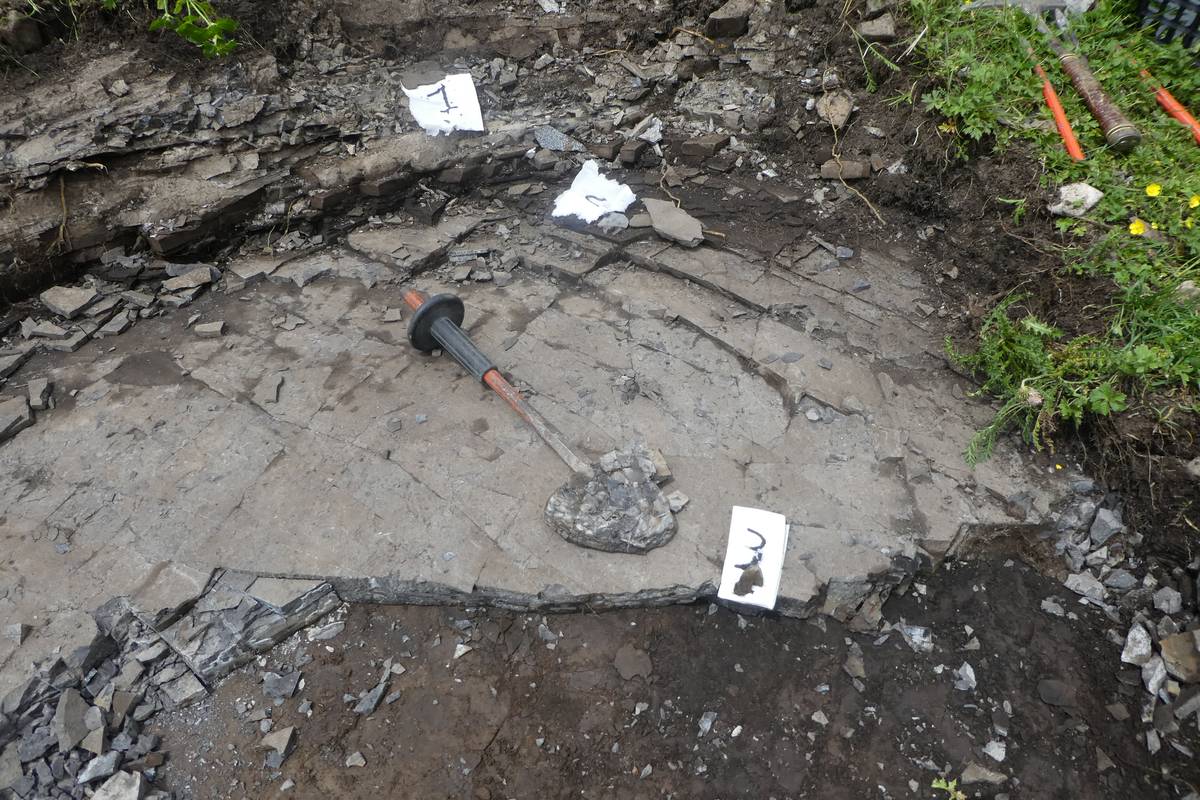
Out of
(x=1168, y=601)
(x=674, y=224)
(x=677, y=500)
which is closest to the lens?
(x=1168, y=601)

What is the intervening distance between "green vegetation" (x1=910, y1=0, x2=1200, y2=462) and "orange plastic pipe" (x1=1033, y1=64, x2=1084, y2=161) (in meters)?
0.04

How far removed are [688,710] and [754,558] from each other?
0.61m

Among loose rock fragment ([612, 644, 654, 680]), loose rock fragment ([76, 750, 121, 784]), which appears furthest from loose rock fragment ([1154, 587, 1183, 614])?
loose rock fragment ([76, 750, 121, 784])

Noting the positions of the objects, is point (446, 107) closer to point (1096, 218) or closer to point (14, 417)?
point (14, 417)

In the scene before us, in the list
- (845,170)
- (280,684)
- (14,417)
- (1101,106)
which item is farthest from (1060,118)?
(14,417)

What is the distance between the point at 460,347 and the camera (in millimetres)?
3252

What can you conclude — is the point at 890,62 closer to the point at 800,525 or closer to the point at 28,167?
the point at 800,525

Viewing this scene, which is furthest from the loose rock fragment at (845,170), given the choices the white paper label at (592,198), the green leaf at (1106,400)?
the green leaf at (1106,400)

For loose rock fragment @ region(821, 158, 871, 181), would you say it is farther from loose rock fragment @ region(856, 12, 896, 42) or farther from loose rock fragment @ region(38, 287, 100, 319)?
loose rock fragment @ region(38, 287, 100, 319)

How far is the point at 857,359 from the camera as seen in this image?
3441 mm

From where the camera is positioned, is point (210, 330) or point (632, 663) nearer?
point (632, 663)

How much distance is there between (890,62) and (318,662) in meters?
4.69

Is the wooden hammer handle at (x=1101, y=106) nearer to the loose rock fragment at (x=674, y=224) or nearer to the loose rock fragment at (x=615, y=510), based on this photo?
the loose rock fragment at (x=674, y=224)

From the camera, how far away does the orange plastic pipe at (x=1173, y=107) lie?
11.9ft
